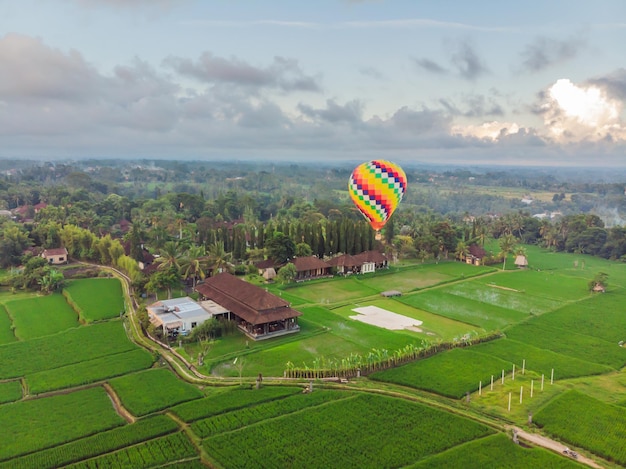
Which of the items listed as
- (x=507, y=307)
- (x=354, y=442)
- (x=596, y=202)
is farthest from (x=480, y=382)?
(x=596, y=202)

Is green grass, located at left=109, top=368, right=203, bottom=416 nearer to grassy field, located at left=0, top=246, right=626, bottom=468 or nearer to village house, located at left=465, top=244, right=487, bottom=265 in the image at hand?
grassy field, located at left=0, top=246, right=626, bottom=468

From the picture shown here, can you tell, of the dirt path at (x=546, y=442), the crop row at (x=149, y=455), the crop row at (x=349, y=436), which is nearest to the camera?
the crop row at (x=149, y=455)

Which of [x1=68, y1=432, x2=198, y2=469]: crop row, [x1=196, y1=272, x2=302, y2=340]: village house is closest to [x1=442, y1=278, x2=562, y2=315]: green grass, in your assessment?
[x1=196, y1=272, x2=302, y2=340]: village house

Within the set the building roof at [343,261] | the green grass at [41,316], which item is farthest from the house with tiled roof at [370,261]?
the green grass at [41,316]

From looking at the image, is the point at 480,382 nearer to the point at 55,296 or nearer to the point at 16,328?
the point at 16,328

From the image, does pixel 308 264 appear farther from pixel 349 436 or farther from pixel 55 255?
pixel 349 436

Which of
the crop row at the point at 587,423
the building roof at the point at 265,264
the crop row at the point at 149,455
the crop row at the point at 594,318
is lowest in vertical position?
the crop row at the point at 149,455

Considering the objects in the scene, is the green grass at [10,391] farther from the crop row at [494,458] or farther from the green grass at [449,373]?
the crop row at [494,458]
